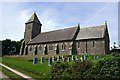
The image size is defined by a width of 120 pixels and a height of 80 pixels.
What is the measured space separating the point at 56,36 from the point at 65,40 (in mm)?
4901

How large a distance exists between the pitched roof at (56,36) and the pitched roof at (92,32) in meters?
2.24

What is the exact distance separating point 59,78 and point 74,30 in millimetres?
39803

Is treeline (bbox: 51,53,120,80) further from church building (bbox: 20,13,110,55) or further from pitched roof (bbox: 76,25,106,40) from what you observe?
pitched roof (bbox: 76,25,106,40)

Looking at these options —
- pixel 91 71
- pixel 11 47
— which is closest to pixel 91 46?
pixel 91 71

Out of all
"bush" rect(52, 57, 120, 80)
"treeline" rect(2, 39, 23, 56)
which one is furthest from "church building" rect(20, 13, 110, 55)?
"bush" rect(52, 57, 120, 80)

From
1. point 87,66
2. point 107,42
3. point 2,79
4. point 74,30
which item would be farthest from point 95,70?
point 74,30

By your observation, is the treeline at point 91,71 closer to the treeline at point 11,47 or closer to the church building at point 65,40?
the church building at point 65,40

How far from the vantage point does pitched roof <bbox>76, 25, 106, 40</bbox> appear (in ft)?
171

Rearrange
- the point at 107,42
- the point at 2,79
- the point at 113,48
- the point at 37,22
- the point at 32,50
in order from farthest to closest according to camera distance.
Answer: the point at 37,22, the point at 32,50, the point at 113,48, the point at 107,42, the point at 2,79

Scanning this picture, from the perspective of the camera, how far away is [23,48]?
7038 cm

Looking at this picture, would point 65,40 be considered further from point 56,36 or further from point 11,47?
point 11,47

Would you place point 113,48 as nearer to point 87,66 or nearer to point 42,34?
point 42,34

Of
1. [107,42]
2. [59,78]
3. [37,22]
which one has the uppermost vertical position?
[37,22]

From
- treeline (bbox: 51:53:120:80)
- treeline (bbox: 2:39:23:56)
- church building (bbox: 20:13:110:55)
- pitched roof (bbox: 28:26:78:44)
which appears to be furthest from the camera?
treeline (bbox: 2:39:23:56)
